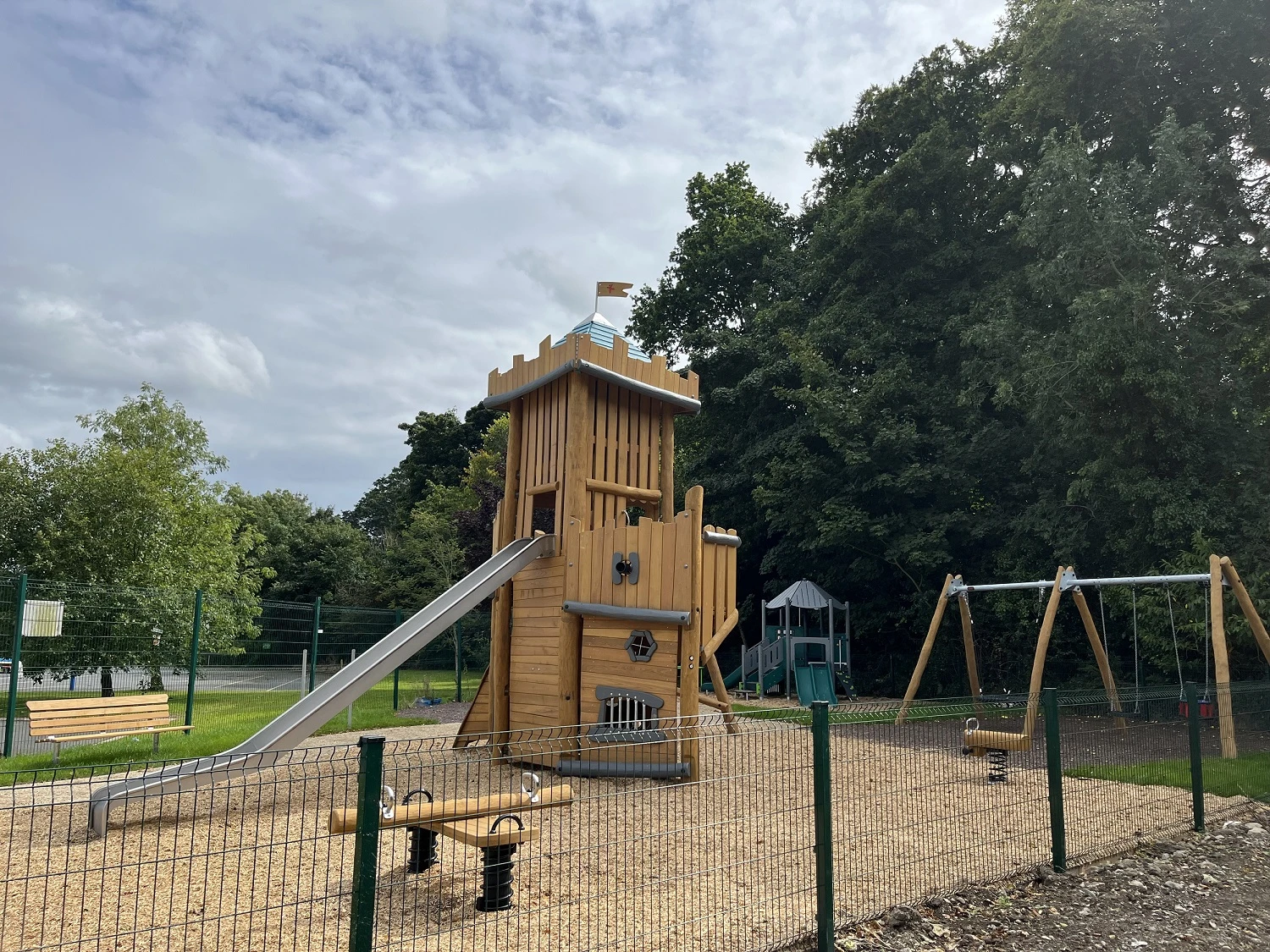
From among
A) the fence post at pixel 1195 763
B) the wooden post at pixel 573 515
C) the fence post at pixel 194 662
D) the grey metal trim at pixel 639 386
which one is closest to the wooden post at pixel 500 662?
the wooden post at pixel 573 515

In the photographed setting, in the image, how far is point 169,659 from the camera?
1316 centimetres

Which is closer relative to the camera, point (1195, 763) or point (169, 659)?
point (1195, 763)

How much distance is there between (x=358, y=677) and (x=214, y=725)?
5549mm

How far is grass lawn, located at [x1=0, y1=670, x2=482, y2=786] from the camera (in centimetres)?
973

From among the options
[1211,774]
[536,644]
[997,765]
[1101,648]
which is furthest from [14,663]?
[1101,648]

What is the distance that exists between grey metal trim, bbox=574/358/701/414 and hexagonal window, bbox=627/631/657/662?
2857 millimetres

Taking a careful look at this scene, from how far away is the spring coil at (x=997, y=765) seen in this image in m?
7.44

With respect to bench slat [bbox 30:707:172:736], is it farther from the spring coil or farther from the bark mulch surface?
the spring coil

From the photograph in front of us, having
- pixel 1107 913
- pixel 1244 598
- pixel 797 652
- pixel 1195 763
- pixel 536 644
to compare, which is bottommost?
pixel 1107 913

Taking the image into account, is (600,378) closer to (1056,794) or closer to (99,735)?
(1056,794)

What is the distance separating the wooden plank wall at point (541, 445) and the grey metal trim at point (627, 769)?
2.62 m

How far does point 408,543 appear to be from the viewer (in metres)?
32.2

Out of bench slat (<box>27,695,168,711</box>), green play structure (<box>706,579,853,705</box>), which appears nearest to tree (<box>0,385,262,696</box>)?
bench slat (<box>27,695,168,711</box>)

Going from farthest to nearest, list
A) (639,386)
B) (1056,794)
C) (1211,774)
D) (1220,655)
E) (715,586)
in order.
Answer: (1220,655), (639,386), (715,586), (1211,774), (1056,794)
